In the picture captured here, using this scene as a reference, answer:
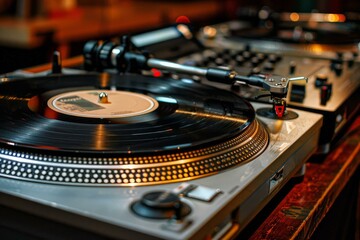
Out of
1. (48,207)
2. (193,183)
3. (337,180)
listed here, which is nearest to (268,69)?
(337,180)

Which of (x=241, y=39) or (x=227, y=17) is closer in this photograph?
(x=241, y=39)

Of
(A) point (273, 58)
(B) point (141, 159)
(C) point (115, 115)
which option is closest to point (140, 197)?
(B) point (141, 159)

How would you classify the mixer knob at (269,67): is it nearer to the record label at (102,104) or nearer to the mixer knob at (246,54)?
the mixer knob at (246,54)

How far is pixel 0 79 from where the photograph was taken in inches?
43.4

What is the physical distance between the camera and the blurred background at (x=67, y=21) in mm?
2447

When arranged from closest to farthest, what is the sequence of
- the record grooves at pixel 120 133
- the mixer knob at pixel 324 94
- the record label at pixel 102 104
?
1. the record grooves at pixel 120 133
2. the record label at pixel 102 104
3. the mixer knob at pixel 324 94

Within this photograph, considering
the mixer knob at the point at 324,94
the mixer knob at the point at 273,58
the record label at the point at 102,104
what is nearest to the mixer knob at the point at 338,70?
the mixer knob at the point at 273,58

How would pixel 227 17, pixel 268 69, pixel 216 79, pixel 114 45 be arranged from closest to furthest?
pixel 216 79
pixel 114 45
pixel 268 69
pixel 227 17

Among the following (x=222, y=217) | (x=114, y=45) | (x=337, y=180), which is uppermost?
(x=114, y=45)

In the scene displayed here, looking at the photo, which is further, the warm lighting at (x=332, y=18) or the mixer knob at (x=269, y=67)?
the warm lighting at (x=332, y=18)

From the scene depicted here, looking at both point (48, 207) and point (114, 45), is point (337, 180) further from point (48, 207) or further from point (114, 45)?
point (48, 207)

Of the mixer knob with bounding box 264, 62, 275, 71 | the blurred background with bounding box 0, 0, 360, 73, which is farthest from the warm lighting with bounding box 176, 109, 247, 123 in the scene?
the blurred background with bounding box 0, 0, 360, 73

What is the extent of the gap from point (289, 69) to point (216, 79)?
0.40m

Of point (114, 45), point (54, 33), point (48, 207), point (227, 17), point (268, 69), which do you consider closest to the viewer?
point (48, 207)
